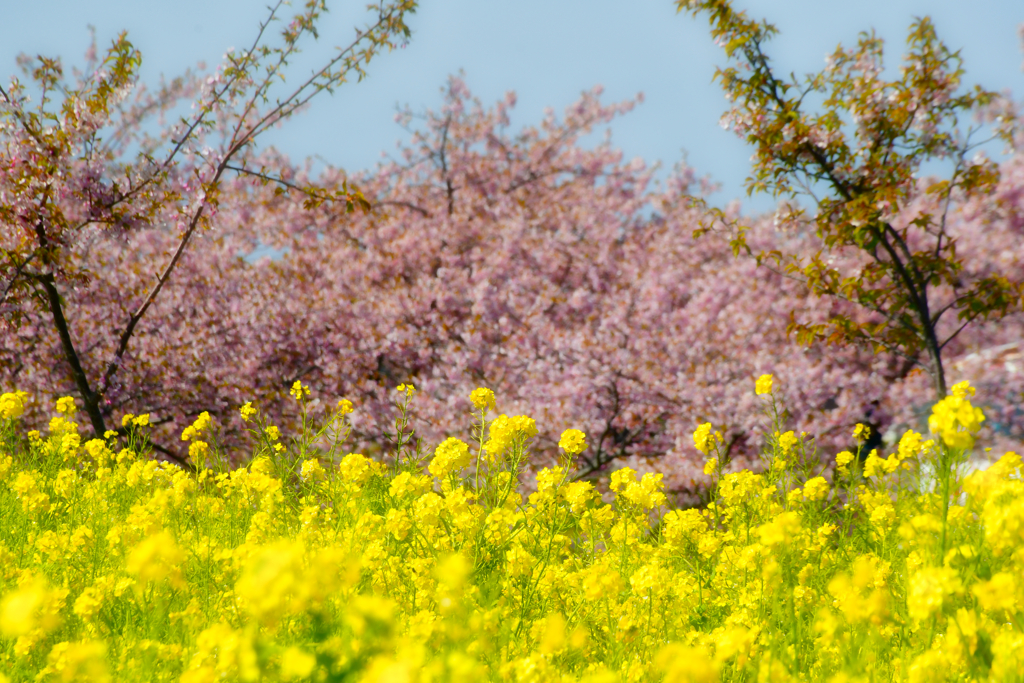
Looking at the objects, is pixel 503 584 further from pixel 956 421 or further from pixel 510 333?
pixel 510 333

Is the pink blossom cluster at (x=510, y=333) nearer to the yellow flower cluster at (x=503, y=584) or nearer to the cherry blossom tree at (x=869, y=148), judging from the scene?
the cherry blossom tree at (x=869, y=148)

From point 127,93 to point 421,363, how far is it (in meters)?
4.33

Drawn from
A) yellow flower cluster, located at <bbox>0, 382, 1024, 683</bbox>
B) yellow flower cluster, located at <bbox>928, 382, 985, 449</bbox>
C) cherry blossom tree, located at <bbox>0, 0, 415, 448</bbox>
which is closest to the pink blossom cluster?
cherry blossom tree, located at <bbox>0, 0, 415, 448</bbox>

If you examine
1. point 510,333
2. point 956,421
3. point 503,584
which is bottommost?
point 956,421

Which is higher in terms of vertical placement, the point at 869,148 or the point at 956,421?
the point at 869,148

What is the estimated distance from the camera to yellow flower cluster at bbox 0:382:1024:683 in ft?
6.15

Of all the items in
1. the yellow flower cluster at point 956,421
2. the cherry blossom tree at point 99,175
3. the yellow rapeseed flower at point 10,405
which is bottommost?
the yellow flower cluster at point 956,421

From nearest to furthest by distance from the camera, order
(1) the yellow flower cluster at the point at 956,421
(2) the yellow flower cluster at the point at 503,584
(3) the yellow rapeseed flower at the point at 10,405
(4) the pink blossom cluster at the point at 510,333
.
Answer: (2) the yellow flower cluster at the point at 503,584 < (1) the yellow flower cluster at the point at 956,421 < (3) the yellow rapeseed flower at the point at 10,405 < (4) the pink blossom cluster at the point at 510,333

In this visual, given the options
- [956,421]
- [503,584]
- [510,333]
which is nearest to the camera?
[956,421]

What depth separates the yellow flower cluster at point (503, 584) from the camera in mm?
1873

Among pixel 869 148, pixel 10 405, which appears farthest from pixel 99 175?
pixel 869 148

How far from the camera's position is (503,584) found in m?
3.12

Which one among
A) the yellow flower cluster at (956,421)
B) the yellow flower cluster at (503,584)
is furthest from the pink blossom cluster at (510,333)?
the yellow flower cluster at (956,421)

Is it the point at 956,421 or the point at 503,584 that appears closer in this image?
the point at 956,421
